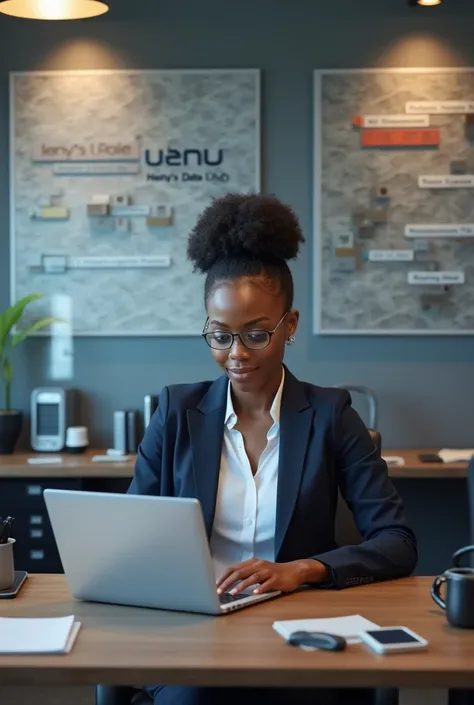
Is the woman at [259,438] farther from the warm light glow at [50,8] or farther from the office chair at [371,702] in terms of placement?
the warm light glow at [50,8]

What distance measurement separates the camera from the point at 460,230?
13.2 ft

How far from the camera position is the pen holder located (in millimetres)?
1894

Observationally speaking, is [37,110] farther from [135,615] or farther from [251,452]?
[135,615]

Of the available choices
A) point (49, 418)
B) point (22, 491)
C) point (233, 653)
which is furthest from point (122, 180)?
point (233, 653)

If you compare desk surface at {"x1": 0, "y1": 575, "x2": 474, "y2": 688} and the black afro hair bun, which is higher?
the black afro hair bun

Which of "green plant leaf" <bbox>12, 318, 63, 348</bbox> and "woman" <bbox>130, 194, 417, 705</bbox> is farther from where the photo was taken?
"green plant leaf" <bbox>12, 318, 63, 348</bbox>

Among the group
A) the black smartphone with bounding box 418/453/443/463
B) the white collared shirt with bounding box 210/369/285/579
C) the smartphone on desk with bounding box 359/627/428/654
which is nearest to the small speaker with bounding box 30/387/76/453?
the black smartphone with bounding box 418/453/443/463

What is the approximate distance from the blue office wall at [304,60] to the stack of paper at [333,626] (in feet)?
8.04

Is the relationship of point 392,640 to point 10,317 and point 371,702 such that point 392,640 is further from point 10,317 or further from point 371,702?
point 10,317

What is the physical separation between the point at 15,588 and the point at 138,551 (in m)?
0.36

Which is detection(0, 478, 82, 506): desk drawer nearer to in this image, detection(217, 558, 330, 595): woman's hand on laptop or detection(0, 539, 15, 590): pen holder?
detection(0, 539, 15, 590): pen holder

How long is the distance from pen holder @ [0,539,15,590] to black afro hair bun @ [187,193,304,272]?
74cm

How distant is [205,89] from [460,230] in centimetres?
120

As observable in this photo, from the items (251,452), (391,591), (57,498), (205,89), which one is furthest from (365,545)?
(205,89)
